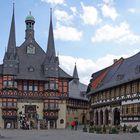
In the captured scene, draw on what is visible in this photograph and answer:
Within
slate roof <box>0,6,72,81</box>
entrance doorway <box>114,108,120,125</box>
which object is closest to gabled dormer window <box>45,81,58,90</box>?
slate roof <box>0,6,72,81</box>

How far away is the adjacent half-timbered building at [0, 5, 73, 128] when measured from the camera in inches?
2972

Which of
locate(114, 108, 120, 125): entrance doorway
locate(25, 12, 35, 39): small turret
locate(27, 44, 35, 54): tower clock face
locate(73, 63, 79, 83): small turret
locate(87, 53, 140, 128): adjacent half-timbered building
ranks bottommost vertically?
locate(114, 108, 120, 125): entrance doorway

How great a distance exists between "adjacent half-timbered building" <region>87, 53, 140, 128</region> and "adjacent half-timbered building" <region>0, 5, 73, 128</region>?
7.70 metres

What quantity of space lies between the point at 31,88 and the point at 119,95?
24703 millimetres

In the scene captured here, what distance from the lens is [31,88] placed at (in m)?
77.9

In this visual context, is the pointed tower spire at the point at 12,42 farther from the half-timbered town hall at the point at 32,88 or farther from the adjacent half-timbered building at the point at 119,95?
the adjacent half-timbered building at the point at 119,95

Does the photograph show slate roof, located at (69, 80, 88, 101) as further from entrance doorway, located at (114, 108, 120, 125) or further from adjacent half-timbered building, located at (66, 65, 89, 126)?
entrance doorway, located at (114, 108, 120, 125)

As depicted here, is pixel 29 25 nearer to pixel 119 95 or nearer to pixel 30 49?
pixel 30 49

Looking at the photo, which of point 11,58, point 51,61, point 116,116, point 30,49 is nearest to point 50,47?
point 51,61

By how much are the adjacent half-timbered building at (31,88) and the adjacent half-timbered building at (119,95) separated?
770 cm

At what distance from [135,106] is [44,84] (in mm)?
29951

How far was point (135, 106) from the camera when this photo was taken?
170ft

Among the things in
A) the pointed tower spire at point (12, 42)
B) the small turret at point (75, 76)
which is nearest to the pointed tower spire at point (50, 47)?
the pointed tower spire at point (12, 42)

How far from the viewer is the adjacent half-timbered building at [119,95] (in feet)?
172
